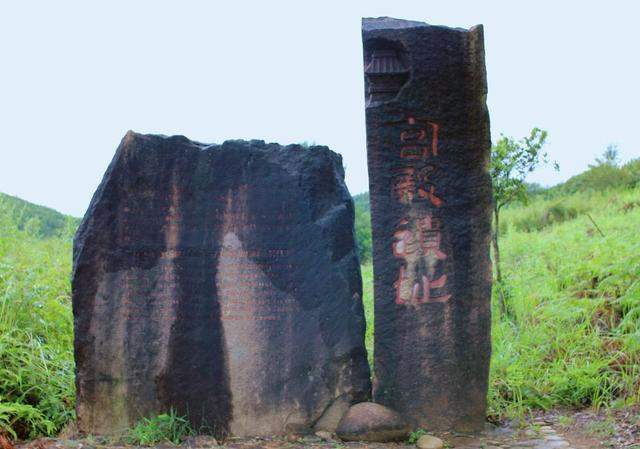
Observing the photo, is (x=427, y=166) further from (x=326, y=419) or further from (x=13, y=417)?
(x=13, y=417)

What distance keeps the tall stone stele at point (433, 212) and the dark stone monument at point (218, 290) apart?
25cm

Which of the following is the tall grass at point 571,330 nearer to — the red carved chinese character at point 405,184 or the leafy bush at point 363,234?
the red carved chinese character at point 405,184

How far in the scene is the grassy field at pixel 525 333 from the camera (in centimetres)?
467

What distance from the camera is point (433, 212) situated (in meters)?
4.18

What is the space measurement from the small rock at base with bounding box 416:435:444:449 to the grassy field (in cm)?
76

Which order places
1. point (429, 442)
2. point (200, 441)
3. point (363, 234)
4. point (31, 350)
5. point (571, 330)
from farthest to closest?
point (363, 234) → point (571, 330) → point (31, 350) → point (200, 441) → point (429, 442)

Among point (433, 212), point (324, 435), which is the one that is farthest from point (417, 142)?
point (324, 435)

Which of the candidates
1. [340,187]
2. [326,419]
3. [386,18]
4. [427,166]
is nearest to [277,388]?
[326,419]

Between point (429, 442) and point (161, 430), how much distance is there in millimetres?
1572

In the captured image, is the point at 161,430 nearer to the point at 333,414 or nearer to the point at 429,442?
the point at 333,414

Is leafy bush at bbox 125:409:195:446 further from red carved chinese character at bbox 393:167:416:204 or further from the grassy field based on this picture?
red carved chinese character at bbox 393:167:416:204

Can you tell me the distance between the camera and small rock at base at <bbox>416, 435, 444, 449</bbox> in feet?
13.1

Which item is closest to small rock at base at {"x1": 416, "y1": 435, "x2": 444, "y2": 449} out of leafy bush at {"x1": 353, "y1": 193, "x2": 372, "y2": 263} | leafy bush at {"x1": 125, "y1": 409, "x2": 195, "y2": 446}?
leafy bush at {"x1": 125, "y1": 409, "x2": 195, "y2": 446}

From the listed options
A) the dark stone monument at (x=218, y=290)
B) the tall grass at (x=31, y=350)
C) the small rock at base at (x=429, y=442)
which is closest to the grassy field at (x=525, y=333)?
the tall grass at (x=31, y=350)
